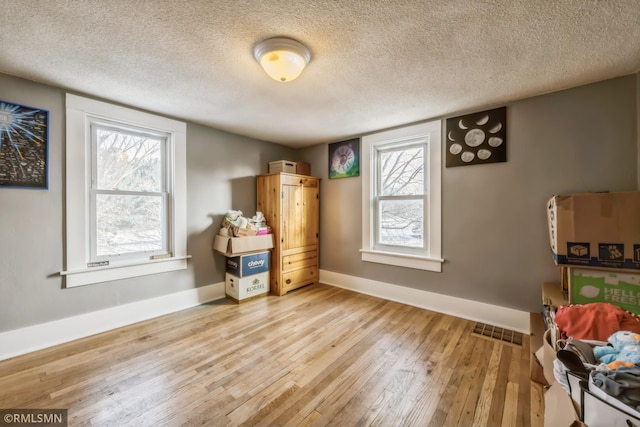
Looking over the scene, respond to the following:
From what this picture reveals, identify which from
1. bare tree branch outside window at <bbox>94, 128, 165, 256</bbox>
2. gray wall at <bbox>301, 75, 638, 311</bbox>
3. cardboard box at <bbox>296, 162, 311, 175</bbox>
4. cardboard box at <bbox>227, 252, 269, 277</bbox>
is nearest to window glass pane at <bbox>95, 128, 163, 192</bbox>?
bare tree branch outside window at <bbox>94, 128, 165, 256</bbox>

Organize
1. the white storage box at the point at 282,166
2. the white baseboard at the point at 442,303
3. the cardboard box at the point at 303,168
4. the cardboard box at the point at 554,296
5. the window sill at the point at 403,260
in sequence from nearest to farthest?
the cardboard box at the point at 554,296
the white baseboard at the point at 442,303
the window sill at the point at 403,260
the white storage box at the point at 282,166
the cardboard box at the point at 303,168

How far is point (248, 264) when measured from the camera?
3.26 meters

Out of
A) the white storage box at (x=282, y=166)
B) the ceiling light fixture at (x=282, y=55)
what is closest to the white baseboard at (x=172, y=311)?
the white storage box at (x=282, y=166)

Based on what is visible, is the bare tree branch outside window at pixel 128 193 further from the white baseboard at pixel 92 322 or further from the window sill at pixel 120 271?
the white baseboard at pixel 92 322

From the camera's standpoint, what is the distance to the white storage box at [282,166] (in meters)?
3.76

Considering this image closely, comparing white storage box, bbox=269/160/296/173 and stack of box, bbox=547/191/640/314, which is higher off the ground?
white storage box, bbox=269/160/296/173

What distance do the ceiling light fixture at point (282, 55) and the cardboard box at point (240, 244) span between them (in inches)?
A: 81.8

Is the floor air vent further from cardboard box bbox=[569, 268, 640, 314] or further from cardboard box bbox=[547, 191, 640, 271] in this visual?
cardboard box bbox=[547, 191, 640, 271]

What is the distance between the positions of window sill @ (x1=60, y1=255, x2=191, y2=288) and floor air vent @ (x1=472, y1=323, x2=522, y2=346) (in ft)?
10.9

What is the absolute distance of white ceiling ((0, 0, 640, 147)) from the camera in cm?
134

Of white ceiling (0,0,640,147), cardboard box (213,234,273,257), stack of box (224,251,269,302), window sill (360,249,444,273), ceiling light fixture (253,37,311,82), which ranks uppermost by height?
white ceiling (0,0,640,147)

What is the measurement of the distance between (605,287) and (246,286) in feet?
11.0

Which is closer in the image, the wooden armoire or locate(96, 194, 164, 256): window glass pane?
locate(96, 194, 164, 256): window glass pane

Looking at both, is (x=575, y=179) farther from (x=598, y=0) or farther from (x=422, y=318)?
(x=422, y=318)
